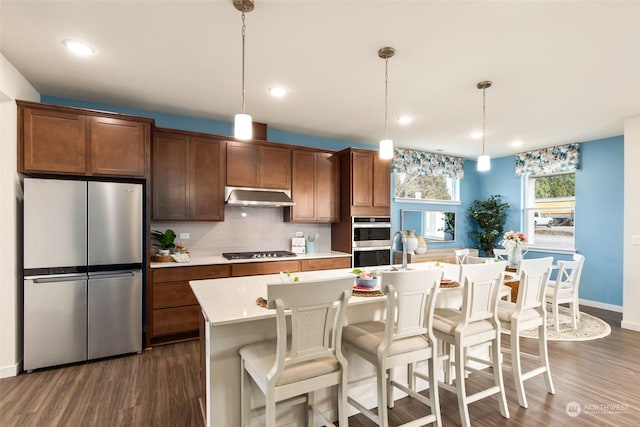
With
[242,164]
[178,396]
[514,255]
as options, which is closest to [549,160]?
[514,255]

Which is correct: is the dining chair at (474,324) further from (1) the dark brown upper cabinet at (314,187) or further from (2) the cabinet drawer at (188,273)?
(1) the dark brown upper cabinet at (314,187)

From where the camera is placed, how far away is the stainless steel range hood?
3.97m

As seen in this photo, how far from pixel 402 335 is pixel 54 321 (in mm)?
3142

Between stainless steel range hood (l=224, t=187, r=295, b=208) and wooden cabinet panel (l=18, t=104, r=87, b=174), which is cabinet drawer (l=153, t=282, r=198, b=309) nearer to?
stainless steel range hood (l=224, t=187, r=295, b=208)

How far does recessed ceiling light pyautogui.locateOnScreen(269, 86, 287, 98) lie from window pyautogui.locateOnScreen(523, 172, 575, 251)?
514cm

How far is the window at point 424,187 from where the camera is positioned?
5871 mm

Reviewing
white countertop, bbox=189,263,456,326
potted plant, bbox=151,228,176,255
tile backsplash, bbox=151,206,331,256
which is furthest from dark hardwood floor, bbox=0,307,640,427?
tile backsplash, bbox=151,206,331,256

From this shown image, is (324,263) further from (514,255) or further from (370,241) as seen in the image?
(514,255)

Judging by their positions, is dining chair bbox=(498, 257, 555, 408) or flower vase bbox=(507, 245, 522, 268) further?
flower vase bbox=(507, 245, 522, 268)

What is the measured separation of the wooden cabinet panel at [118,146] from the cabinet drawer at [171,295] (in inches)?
48.5

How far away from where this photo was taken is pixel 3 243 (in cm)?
271

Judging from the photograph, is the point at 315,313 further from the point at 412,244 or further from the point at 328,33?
the point at 412,244

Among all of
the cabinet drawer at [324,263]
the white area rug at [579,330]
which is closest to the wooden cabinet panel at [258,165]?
the cabinet drawer at [324,263]

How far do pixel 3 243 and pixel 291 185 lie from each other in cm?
300
